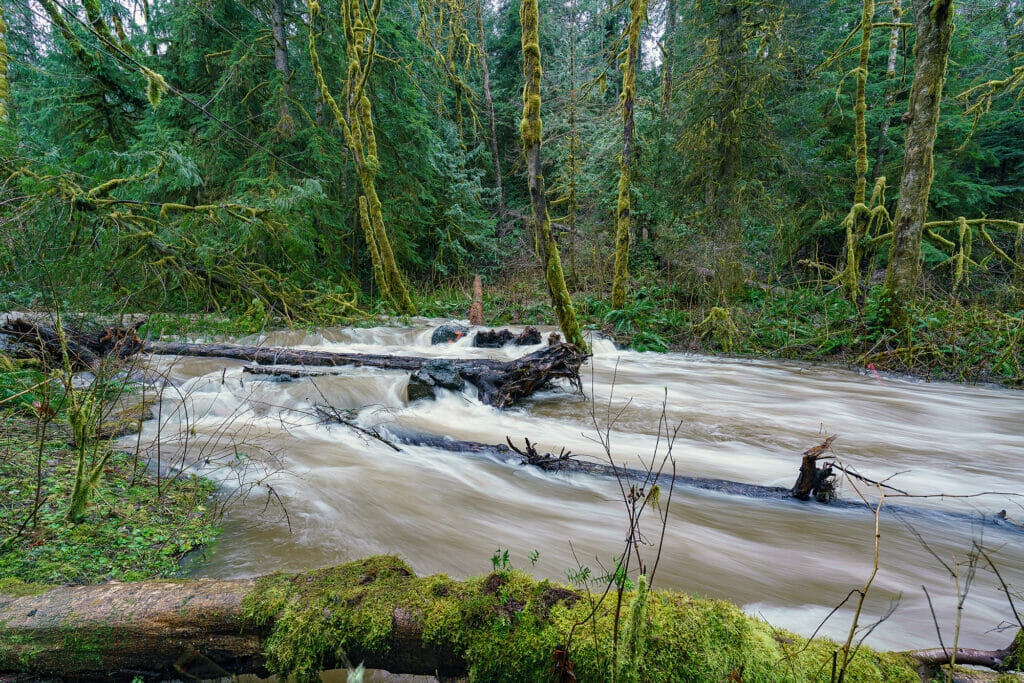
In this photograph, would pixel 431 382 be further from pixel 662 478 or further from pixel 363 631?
pixel 363 631

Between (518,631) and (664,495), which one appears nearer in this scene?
(518,631)

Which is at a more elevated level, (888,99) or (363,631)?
(888,99)

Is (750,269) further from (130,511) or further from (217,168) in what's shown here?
(217,168)

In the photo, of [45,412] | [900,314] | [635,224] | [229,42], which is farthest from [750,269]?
→ [229,42]

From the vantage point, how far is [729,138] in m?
11.8

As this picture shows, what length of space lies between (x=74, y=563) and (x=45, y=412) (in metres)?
0.84

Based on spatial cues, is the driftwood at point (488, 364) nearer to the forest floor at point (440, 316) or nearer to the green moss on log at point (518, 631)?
the forest floor at point (440, 316)

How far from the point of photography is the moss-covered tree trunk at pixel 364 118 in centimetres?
997

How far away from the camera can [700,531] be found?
2.86 m

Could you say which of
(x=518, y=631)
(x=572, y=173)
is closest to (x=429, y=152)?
(x=572, y=173)

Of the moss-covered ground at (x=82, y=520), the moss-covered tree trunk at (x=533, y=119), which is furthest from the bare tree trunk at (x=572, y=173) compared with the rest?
the moss-covered ground at (x=82, y=520)

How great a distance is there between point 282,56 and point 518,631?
15.2 m

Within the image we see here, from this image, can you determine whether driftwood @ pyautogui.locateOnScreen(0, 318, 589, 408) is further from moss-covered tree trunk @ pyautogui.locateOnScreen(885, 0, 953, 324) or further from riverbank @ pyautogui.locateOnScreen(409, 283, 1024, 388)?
moss-covered tree trunk @ pyautogui.locateOnScreen(885, 0, 953, 324)

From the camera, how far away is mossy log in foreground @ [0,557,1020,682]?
1.17 m
